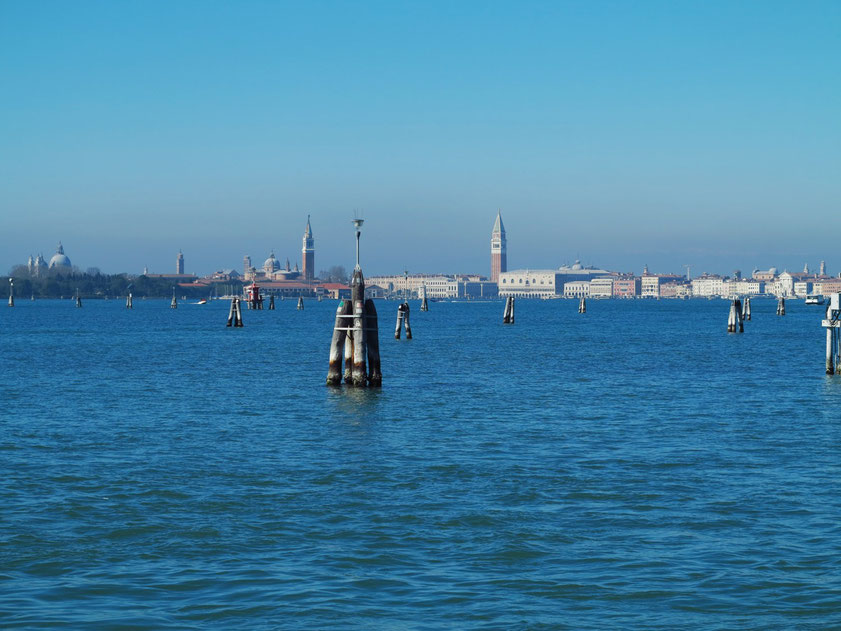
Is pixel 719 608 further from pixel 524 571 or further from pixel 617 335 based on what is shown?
pixel 617 335

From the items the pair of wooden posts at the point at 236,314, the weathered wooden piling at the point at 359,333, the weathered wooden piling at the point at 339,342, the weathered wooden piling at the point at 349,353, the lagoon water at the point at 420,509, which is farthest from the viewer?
the pair of wooden posts at the point at 236,314

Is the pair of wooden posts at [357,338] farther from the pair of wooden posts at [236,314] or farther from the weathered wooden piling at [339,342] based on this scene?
the pair of wooden posts at [236,314]

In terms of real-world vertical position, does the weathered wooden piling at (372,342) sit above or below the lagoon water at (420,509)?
above

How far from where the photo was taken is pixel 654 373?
130ft

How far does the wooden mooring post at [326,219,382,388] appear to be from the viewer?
2991 cm

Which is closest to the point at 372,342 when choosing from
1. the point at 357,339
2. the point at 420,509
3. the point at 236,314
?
the point at 357,339

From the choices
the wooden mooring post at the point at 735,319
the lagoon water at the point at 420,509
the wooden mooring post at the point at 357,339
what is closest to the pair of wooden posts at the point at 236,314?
the wooden mooring post at the point at 735,319

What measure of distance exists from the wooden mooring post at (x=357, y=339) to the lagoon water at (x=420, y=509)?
0.81 m

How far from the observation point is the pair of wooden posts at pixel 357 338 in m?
29.9

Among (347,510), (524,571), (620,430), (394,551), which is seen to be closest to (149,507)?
(347,510)

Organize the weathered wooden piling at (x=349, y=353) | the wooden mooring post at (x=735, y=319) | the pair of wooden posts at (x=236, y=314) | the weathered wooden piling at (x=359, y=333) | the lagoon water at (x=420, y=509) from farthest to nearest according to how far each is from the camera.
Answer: the pair of wooden posts at (x=236, y=314) < the wooden mooring post at (x=735, y=319) < the weathered wooden piling at (x=349, y=353) < the weathered wooden piling at (x=359, y=333) < the lagoon water at (x=420, y=509)

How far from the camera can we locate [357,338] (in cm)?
3027

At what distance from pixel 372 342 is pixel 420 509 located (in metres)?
15.8

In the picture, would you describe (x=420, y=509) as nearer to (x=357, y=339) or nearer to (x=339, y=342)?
(x=357, y=339)
